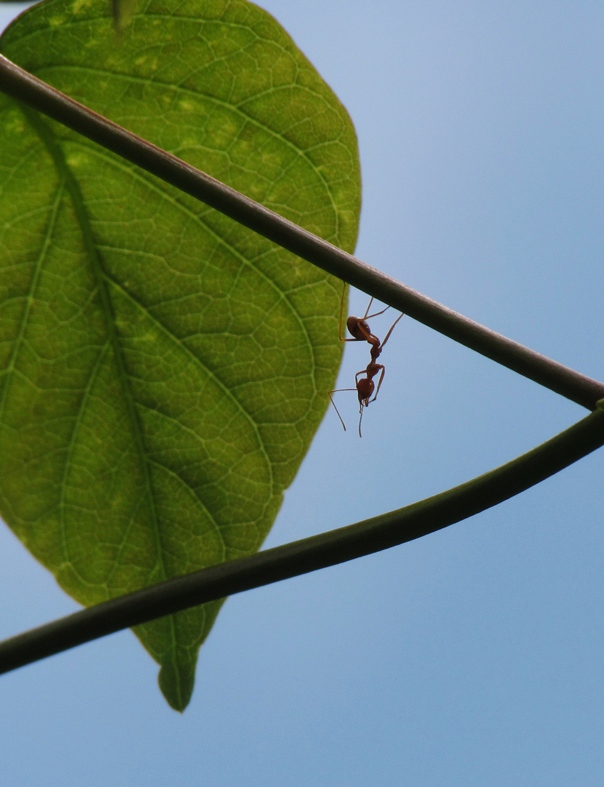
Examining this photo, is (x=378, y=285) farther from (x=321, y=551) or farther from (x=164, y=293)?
(x=164, y=293)

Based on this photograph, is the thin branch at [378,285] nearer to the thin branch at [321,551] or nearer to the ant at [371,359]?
the thin branch at [321,551]

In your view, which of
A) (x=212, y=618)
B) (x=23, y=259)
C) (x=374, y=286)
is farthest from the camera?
(x=23, y=259)

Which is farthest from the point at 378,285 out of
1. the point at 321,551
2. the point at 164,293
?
the point at 164,293

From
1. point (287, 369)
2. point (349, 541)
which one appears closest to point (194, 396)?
point (287, 369)

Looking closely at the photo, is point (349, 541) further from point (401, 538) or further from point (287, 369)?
point (287, 369)

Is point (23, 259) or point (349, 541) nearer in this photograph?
point (349, 541)

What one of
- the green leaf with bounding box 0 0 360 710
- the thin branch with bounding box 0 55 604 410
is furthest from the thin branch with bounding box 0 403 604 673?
the green leaf with bounding box 0 0 360 710
